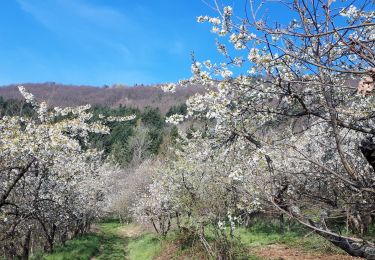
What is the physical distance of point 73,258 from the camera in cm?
1962

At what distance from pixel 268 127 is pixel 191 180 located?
34.5 ft

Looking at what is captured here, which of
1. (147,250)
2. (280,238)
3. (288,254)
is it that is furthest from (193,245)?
(147,250)

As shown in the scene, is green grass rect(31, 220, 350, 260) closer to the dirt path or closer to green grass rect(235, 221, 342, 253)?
green grass rect(235, 221, 342, 253)

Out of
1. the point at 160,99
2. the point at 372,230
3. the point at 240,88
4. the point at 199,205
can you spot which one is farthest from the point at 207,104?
the point at 160,99

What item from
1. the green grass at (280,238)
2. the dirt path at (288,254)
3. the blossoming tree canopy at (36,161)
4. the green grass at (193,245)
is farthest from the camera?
the green grass at (193,245)

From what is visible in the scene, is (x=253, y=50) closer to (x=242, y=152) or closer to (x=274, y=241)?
(x=242, y=152)

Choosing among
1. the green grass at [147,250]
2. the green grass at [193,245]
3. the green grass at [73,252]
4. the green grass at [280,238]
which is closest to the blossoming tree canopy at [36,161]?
the green grass at [73,252]

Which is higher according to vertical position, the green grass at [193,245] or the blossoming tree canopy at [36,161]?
the blossoming tree canopy at [36,161]

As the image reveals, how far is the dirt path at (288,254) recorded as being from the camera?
15302mm

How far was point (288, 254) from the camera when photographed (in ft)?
54.7

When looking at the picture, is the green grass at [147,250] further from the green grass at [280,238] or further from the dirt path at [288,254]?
the dirt path at [288,254]

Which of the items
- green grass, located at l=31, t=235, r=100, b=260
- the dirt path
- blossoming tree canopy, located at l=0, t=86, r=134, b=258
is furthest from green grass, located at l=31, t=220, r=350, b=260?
blossoming tree canopy, located at l=0, t=86, r=134, b=258

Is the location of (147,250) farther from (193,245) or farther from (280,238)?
(280,238)

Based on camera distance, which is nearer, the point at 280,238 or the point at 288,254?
the point at 288,254
